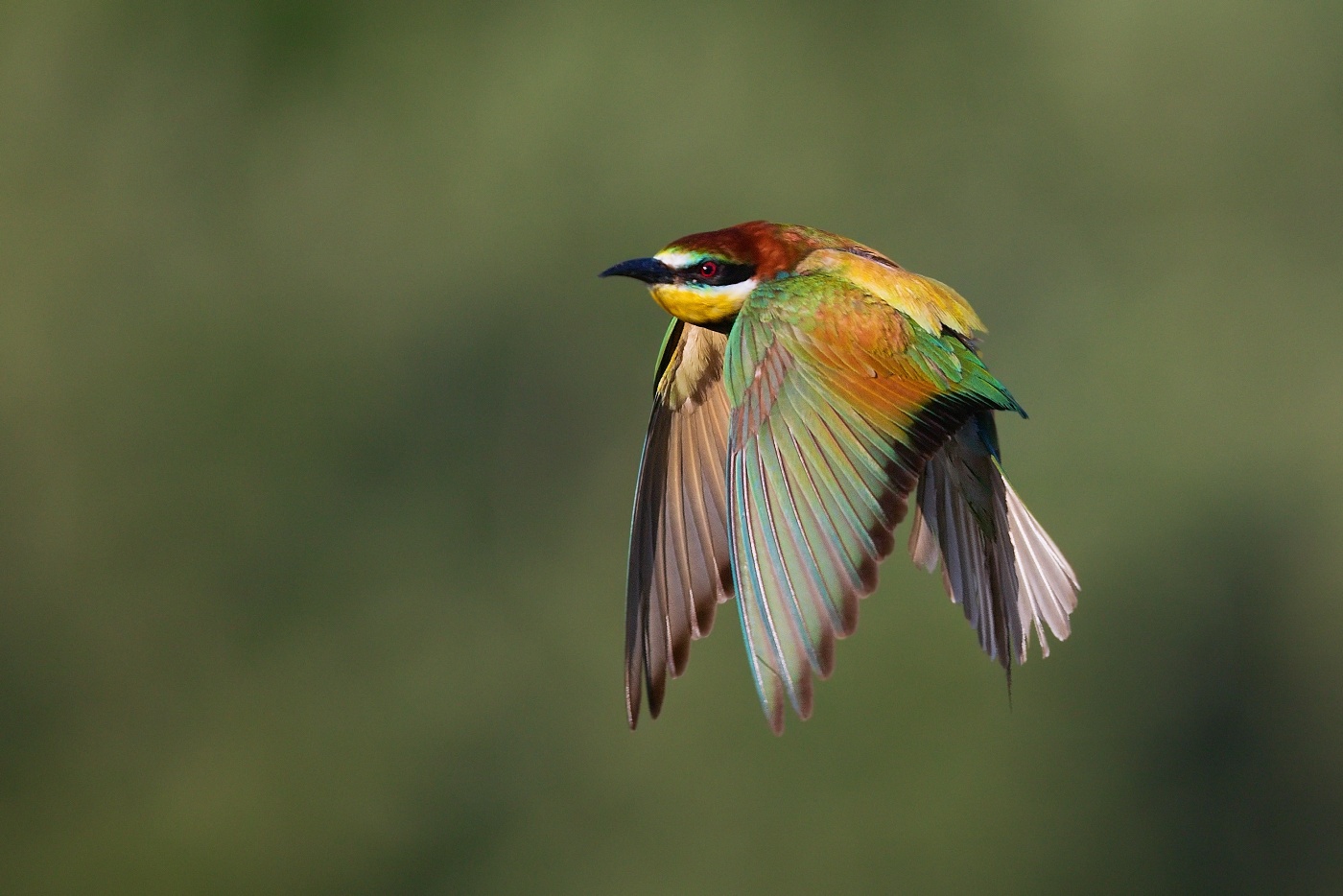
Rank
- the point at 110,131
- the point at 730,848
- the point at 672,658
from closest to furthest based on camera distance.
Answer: the point at 672,658 < the point at 730,848 < the point at 110,131

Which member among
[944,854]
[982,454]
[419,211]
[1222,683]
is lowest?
[944,854]

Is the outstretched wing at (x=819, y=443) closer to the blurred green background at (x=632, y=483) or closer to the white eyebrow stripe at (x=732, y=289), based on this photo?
the white eyebrow stripe at (x=732, y=289)

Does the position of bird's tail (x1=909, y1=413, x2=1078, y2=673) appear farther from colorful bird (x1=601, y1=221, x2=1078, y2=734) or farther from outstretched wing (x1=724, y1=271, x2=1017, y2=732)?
outstretched wing (x1=724, y1=271, x2=1017, y2=732)

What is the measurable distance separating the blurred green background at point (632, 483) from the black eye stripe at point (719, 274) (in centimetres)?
296

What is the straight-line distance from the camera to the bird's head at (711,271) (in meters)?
1.76

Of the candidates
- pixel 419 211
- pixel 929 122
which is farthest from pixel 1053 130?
pixel 419 211

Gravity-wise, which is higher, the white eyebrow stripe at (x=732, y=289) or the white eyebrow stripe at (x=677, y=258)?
the white eyebrow stripe at (x=677, y=258)

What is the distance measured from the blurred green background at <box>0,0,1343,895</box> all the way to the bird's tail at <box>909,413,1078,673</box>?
278 cm

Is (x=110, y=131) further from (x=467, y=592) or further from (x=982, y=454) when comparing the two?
(x=982, y=454)

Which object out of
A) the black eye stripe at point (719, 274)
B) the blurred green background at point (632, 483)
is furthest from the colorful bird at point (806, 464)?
the blurred green background at point (632, 483)

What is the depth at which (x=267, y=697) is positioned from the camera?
18.9 feet

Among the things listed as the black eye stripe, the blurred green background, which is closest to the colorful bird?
the black eye stripe

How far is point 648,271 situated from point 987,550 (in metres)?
0.54

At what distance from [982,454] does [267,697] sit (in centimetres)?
451
